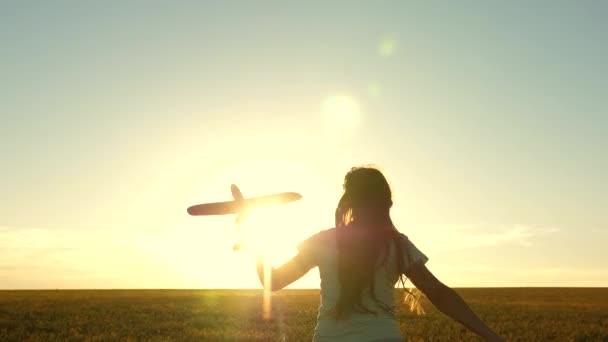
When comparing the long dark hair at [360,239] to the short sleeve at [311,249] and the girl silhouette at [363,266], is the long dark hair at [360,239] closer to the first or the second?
the girl silhouette at [363,266]

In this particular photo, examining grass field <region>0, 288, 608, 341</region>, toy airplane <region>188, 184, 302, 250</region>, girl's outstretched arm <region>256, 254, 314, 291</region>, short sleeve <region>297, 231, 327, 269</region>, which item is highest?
toy airplane <region>188, 184, 302, 250</region>

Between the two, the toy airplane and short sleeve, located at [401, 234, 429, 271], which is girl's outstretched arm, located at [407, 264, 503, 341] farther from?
the toy airplane

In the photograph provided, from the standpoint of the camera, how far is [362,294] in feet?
15.0

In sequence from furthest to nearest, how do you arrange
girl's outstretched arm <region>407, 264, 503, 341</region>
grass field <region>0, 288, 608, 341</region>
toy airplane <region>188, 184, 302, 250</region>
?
grass field <region>0, 288, 608, 341</region>, toy airplane <region>188, 184, 302, 250</region>, girl's outstretched arm <region>407, 264, 503, 341</region>

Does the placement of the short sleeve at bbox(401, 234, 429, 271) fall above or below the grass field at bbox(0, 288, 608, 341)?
above

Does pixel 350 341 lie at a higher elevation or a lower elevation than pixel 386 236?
lower

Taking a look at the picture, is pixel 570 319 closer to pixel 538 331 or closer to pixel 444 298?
pixel 538 331

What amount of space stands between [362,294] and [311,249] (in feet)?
1.62

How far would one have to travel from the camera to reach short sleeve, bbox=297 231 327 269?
473cm

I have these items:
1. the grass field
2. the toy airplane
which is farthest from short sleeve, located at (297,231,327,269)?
→ the grass field

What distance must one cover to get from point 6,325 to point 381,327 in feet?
64.2

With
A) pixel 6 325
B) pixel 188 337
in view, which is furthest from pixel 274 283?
pixel 6 325

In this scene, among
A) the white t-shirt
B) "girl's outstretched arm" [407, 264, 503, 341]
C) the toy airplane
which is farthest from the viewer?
the toy airplane

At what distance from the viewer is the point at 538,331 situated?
65.1 ft
